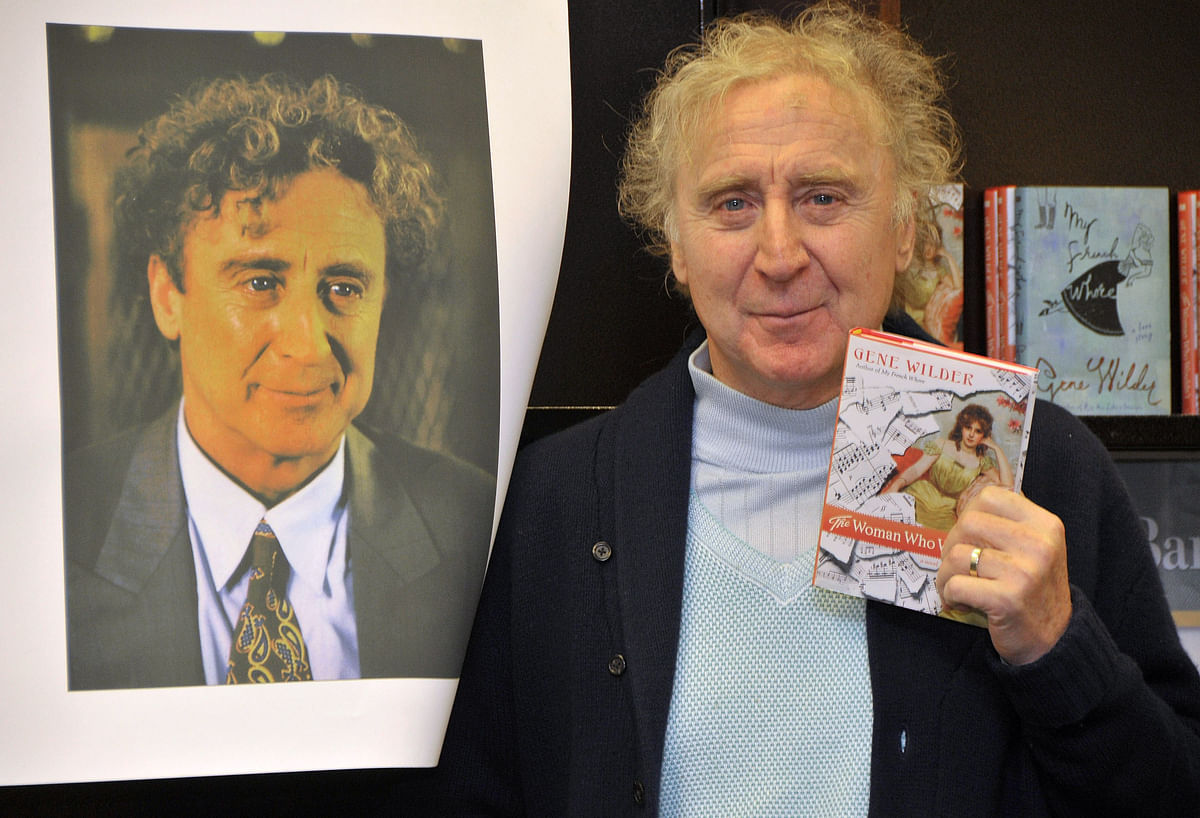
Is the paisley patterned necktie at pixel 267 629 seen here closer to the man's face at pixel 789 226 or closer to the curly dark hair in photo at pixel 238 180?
the curly dark hair in photo at pixel 238 180

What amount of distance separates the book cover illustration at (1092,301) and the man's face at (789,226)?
1.03 feet

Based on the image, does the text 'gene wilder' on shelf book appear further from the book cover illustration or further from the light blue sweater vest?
the book cover illustration

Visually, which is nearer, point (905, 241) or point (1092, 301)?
point (905, 241)

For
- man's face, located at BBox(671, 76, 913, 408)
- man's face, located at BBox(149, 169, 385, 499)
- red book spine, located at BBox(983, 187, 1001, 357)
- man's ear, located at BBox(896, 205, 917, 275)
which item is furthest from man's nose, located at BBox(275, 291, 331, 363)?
red book spine, located at BBox(983, 187, 1001, 357)

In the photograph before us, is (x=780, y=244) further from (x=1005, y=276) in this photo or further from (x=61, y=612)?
(x=61, y=612)

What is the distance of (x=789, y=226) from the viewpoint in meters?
1.06

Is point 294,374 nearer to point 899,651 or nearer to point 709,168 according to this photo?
point 709,168

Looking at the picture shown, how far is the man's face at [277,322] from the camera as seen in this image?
100 centimetres

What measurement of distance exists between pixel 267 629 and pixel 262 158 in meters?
0.44

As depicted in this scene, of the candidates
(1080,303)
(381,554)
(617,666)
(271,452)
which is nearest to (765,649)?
(617,666)

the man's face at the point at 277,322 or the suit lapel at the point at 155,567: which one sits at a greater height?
the man's face at the point at 277,322

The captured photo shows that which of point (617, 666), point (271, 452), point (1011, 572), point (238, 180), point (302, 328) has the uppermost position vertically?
point (238, 180)

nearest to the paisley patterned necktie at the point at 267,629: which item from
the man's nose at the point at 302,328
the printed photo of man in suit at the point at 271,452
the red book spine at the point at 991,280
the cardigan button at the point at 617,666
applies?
the printed photo of man in suit at the point at 271,452

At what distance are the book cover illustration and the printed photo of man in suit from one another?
0.73 m
